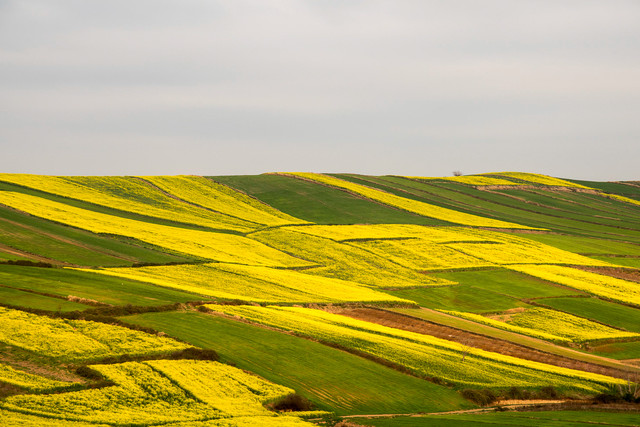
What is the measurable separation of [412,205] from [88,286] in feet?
278

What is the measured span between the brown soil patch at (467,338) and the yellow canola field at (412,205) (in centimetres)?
5810

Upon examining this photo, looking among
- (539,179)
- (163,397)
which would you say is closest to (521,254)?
(163,397)

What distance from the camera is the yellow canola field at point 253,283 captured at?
6097 centimetres

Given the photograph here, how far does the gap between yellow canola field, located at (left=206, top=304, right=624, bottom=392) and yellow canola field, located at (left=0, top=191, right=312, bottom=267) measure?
84.3 feet

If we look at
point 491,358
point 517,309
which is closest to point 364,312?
point 491,358

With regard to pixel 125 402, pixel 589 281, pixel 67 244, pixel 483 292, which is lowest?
pixel 125 402

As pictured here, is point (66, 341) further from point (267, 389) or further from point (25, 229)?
point (25, 229)

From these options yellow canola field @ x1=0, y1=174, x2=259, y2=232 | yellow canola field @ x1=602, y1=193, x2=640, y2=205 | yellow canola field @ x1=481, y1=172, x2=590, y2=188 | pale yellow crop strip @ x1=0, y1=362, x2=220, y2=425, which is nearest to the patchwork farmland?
pale yellow crop strip @ x1=0, y1=362, x2=220, y2=425

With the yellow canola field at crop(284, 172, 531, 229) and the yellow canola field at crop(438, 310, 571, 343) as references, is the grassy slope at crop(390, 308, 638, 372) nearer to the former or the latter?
the yellow canola field at crop(438, 310, 571, 343)

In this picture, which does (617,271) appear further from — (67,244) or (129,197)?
(129,197)

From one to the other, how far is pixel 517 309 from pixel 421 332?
729 inches

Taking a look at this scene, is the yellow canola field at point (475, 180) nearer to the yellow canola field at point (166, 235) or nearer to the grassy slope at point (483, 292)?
the grassy slope at point (483, 292)

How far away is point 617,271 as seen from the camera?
89500 millimetres

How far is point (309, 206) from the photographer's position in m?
118
